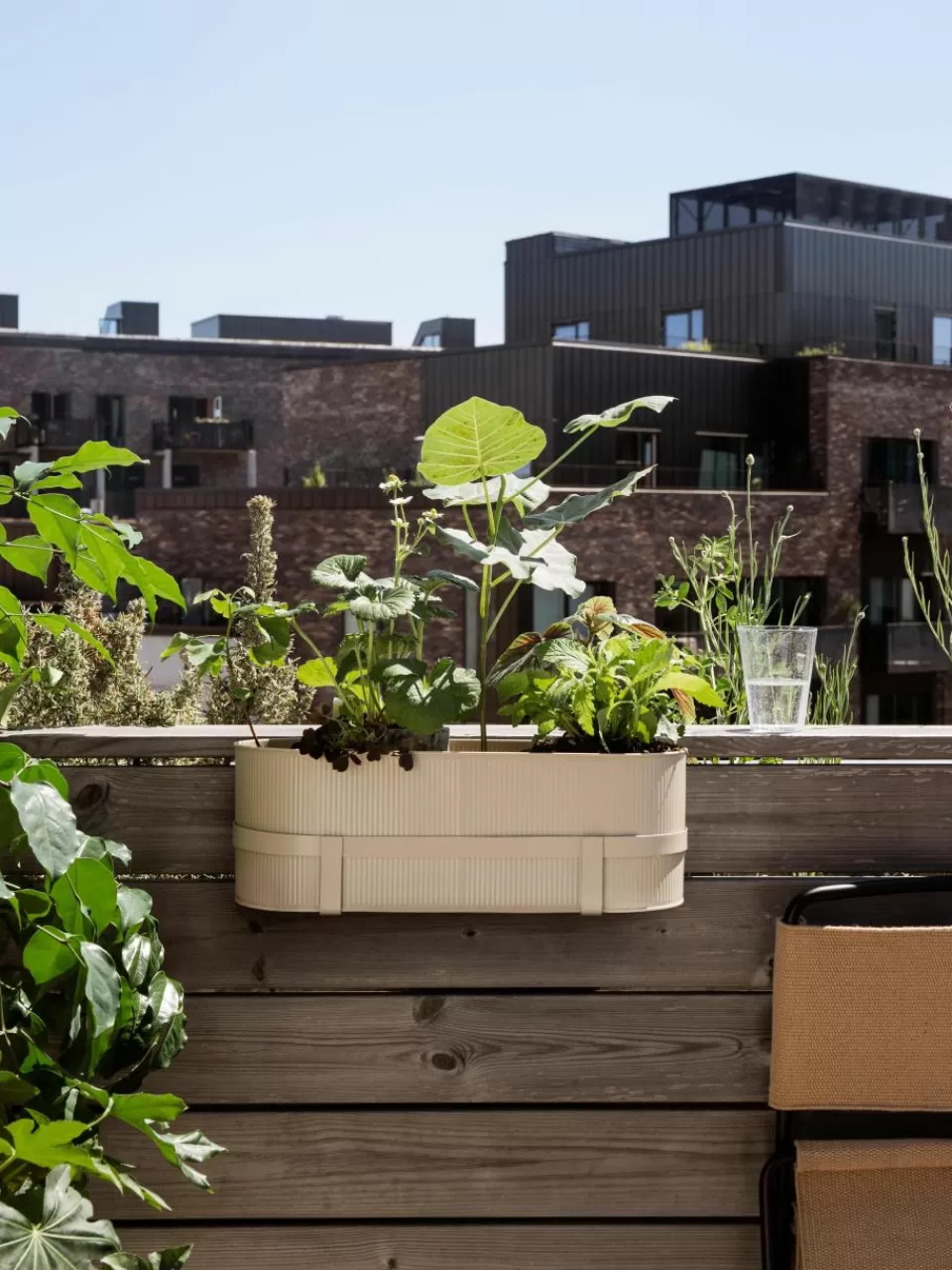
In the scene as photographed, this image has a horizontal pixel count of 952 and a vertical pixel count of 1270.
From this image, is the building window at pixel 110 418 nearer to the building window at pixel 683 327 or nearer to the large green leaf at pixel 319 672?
the building window at pixel 683 327

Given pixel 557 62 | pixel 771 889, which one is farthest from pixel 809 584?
pixel 771 889

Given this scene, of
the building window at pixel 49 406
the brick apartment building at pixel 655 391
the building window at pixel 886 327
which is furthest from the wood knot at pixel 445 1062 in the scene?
the building window at pixel 886 327

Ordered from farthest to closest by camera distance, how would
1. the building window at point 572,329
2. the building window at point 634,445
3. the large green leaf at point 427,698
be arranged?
the building window at point 572,329
the building window at point 634,445
the large green leaf at point 427,698

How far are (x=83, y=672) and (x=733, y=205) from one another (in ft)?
90.9

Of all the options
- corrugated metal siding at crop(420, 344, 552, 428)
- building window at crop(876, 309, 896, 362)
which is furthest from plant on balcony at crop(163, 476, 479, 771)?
building window at crop(876, 309, 896, 362)

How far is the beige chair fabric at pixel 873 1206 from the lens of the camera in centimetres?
162

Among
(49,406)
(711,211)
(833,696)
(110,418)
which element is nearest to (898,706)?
(711,211)

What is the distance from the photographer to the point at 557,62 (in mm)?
19047

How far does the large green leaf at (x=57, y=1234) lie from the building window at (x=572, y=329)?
96.8 feet

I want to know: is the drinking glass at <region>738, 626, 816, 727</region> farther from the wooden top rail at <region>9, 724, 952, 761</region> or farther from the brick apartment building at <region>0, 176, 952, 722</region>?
the brick apartment building at <region>0, 176, 952, 722</region>

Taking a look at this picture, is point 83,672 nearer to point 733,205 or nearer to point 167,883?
point 167,883

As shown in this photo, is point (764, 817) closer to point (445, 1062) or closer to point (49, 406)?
point (445, 1062)

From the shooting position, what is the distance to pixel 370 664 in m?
1.64

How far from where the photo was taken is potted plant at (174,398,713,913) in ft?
5.25
